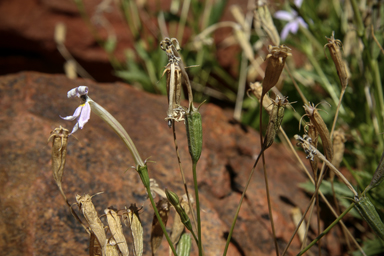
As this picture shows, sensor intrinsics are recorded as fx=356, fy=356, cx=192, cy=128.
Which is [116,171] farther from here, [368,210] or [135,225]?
[368,210]

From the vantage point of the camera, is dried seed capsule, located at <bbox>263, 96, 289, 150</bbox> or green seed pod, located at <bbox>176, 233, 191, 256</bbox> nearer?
dried seed capsule, located at <bbox>263, 96, 289, 150</bbox>

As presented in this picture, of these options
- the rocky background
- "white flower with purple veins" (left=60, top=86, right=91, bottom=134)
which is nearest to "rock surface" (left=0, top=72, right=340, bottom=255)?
the rocky background

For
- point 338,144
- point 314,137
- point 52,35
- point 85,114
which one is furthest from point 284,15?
point 52,35

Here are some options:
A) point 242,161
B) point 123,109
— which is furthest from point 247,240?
point 123,109

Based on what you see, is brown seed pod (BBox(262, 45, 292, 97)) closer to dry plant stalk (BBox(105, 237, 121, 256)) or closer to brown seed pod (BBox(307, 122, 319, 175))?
brown seed pod (BBox(307, 122, 319, 175))

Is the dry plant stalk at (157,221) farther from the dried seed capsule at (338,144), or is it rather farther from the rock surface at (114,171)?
the dried seed capsule at (338,144)

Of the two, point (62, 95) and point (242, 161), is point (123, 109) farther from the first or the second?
point (242, 161)

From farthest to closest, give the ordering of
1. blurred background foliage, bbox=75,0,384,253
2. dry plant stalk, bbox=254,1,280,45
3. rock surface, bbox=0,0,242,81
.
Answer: rock surface, bbox=0,0,242,81, blurred background foliage, bbox=75,0,384,253, dry plant stalk, bbox=254,1,280,45
